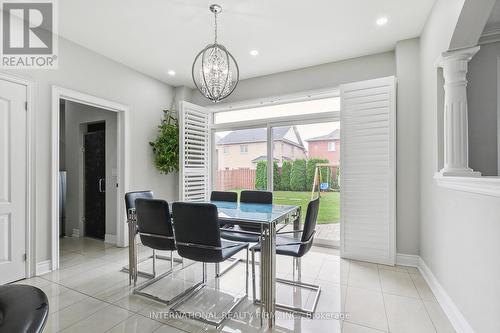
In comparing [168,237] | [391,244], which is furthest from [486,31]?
[168,237]

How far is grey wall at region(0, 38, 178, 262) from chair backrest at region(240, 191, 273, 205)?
1.96 m

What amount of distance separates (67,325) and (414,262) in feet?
12.0

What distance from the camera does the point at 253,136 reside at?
4.57m

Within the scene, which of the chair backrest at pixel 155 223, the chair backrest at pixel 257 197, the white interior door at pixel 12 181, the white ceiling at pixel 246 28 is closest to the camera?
the chair backrest at pixel 155 223

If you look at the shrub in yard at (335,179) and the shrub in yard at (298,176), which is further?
the shrub in yard at (298,176)

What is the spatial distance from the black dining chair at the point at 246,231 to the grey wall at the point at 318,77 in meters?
1.83

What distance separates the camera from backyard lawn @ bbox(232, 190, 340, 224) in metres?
3.97

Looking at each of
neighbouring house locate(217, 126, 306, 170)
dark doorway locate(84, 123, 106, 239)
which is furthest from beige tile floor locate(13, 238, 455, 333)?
neighbouring house locate(217, 126, 306, 170)

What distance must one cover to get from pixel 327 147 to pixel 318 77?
1.09 m

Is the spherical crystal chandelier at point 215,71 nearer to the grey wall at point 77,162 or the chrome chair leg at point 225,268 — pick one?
the chrome chair leg at point 225,268

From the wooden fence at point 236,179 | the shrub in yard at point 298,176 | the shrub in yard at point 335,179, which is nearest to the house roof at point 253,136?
the shrub in yard at point 298,176

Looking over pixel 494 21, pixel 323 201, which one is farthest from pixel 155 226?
pixel 494 21

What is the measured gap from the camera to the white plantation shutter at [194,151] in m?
4.16

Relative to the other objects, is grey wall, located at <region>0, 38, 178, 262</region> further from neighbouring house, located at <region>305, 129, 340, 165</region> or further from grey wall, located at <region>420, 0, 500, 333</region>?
grey wall, located at <region>420, 0, 500, 333</region>
